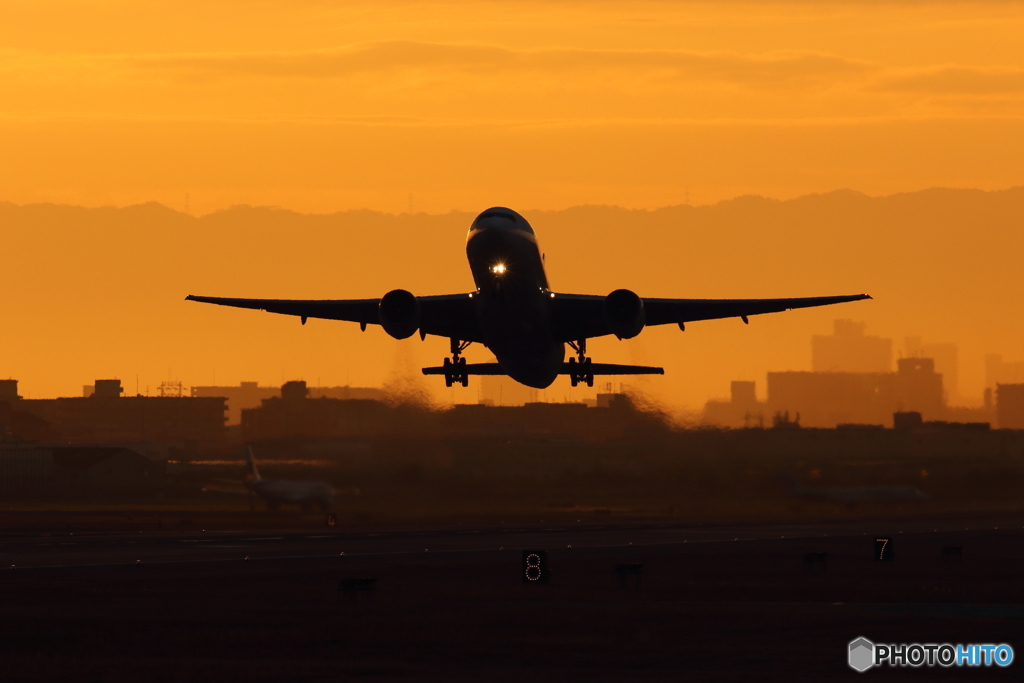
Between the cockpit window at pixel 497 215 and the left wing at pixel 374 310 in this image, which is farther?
the left wing at pixel 374 310

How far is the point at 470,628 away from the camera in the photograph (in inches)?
1633

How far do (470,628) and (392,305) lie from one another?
11820 mm

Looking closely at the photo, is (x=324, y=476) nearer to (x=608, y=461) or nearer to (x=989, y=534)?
(x=608, y=461)

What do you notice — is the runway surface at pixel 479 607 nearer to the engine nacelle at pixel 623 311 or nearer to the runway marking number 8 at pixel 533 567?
the runway marking number 8 at pixel 533 567

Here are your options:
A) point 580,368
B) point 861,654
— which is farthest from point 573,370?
point 861,654

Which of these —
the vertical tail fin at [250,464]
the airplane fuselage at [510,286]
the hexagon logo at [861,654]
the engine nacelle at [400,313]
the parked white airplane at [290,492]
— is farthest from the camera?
the parked white airplane at [290,492]

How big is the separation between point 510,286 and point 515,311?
4.55 ft

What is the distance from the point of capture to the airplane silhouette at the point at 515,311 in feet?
153

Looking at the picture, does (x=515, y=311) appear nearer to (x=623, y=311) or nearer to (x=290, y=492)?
(x=623, y=311)

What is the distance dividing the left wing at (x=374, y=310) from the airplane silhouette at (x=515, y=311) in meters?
0.04

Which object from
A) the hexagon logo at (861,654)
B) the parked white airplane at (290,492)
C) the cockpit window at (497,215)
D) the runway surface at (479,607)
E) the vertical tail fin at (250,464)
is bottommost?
the hexagon logo at (861,654)

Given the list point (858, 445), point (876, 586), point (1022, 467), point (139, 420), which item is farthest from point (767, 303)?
point (139, 420)

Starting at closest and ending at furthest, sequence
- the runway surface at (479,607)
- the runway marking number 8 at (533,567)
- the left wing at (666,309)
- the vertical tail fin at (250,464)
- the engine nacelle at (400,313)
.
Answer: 1. the runway surface at (479,607)
2. the engine nacelle at (400,313)
3. the left wing at (666,309)
4. the runway marking number 8 at (533,567)
5. the vertical tail fin at (250,464)

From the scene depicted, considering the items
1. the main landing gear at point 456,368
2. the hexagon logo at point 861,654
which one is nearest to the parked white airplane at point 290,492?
the main landing gear at point 456,368
